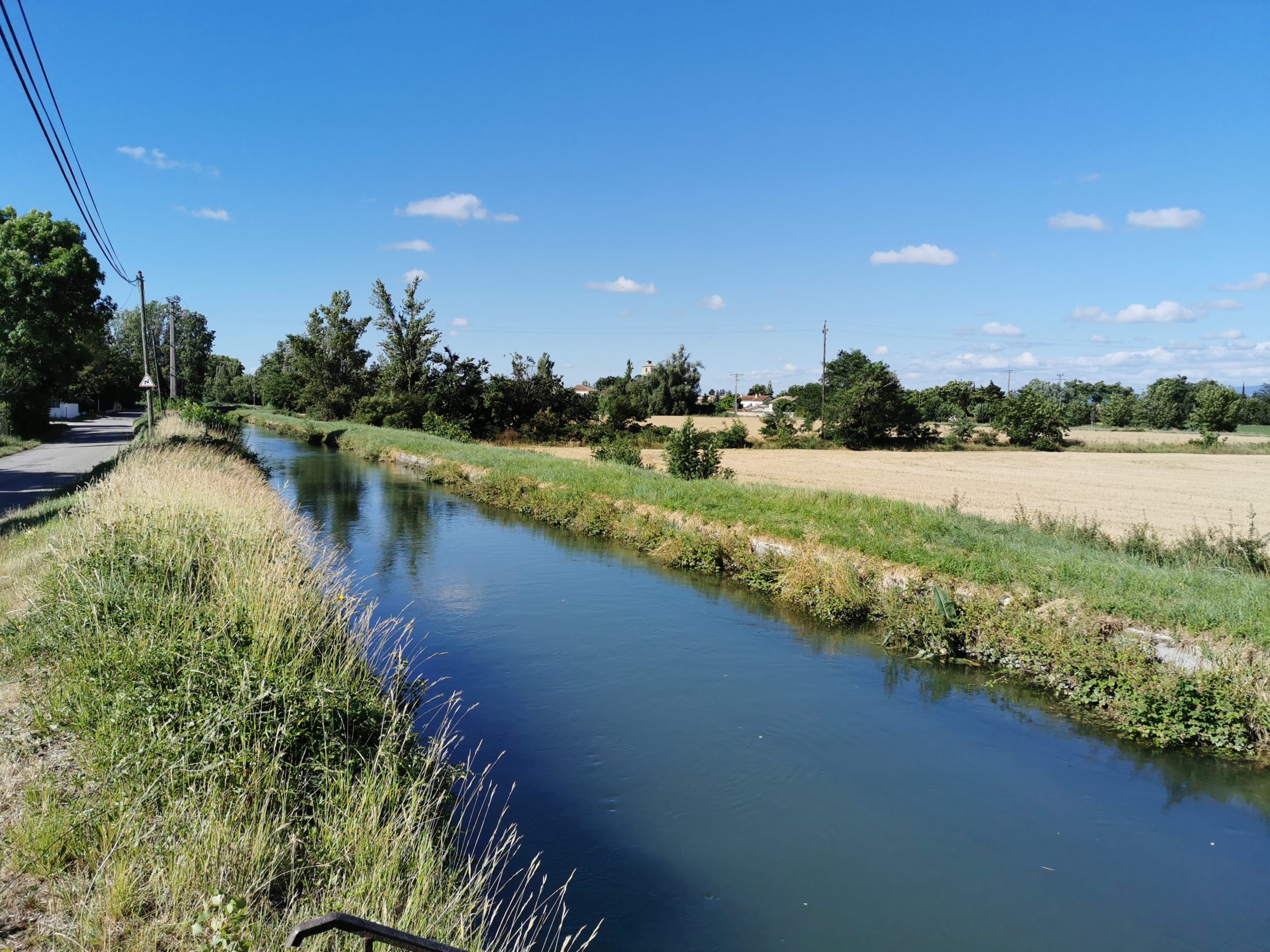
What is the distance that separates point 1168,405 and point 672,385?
53.6 metres

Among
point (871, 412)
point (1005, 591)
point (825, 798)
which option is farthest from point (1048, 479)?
point (825, 798)

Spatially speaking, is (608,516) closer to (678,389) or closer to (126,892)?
(126,892)

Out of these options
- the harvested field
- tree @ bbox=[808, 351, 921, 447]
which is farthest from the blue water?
tree @ bbox=[808, 351, 921, 447]

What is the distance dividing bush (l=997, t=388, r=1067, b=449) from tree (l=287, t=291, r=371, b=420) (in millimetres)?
49905

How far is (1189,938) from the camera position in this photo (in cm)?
503

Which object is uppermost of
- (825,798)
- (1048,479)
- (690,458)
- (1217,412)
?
(1217,412)

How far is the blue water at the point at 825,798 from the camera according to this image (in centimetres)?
516

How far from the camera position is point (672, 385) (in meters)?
82.1

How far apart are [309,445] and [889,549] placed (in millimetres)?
41396

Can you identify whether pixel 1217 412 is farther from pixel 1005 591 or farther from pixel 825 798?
pixel 825 798

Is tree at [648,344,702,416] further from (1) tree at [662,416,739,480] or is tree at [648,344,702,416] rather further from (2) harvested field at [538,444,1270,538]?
(1) tree at [662,416,739,480]

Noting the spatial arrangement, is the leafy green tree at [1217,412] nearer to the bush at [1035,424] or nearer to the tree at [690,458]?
the bush at [1035,424]

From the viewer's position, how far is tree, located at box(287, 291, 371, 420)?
196ft

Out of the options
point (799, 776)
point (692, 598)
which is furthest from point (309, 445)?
point (799, 776)
